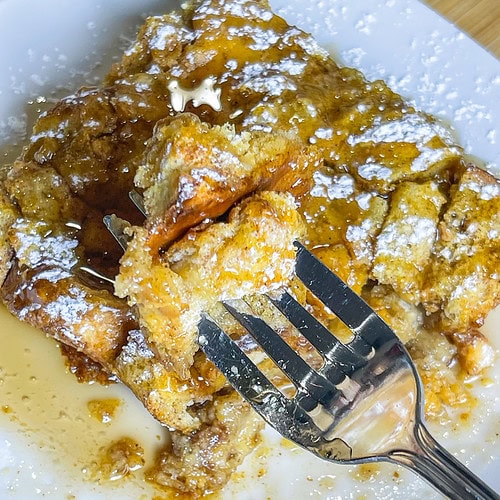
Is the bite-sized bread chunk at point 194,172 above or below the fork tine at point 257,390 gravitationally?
above

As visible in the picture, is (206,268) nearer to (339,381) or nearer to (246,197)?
(246,197)

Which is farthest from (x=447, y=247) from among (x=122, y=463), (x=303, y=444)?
(x=122, y=463)

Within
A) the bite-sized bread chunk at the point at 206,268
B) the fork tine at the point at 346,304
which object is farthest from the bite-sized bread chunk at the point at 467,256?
A: the bite-sized bread chunk at the point at 206,268

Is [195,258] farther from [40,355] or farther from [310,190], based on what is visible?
[40,355]

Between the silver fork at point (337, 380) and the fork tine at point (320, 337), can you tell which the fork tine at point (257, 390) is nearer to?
the silver fork at point (337, 380)

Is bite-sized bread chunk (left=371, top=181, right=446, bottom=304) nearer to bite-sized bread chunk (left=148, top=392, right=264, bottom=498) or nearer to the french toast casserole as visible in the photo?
the french toast casserole

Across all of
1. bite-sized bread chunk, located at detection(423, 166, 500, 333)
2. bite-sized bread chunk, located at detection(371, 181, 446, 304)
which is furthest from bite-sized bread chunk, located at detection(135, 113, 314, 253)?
bite-sized bread chunk, located at detection(423, 166, 500, 333)
